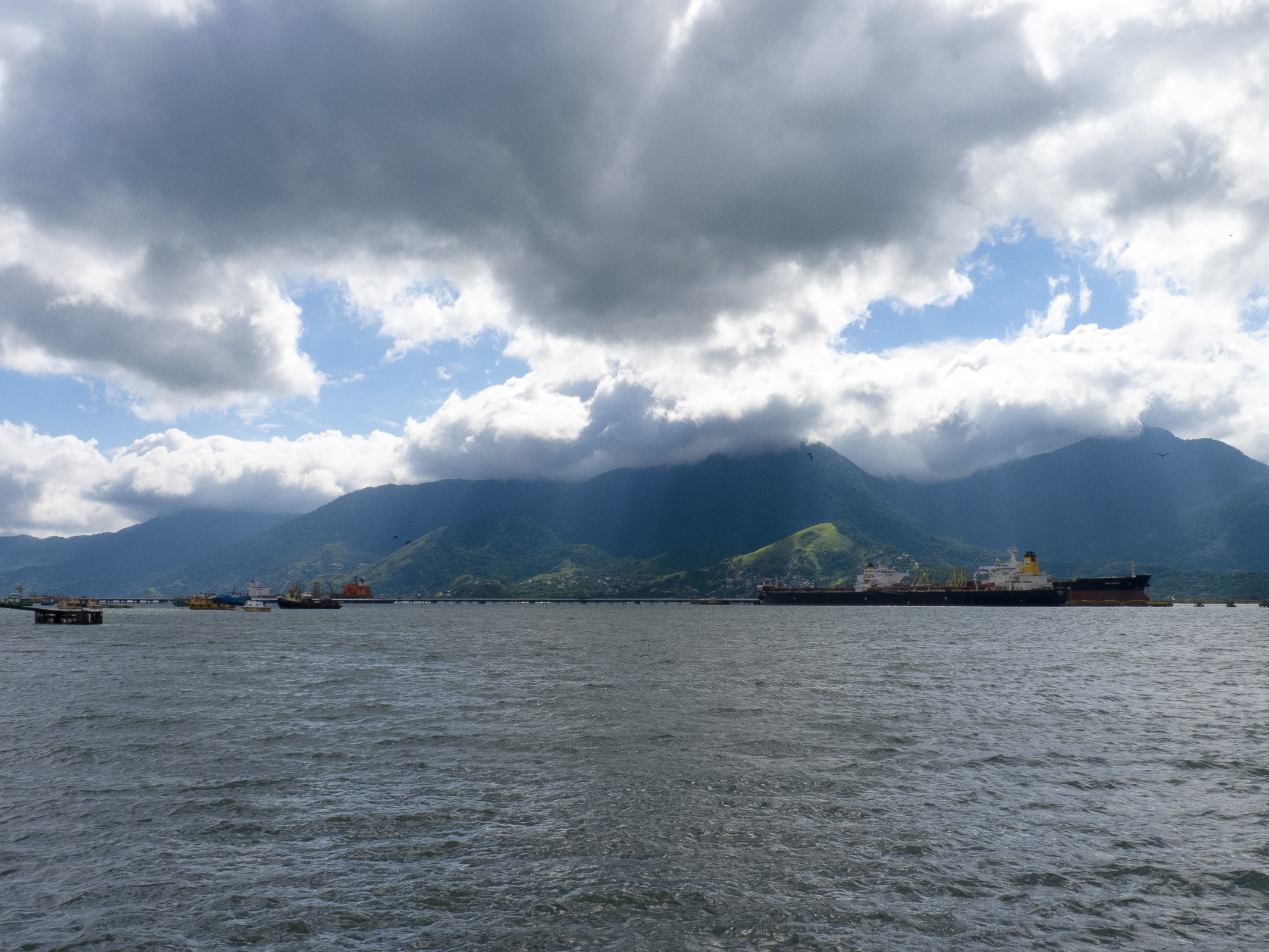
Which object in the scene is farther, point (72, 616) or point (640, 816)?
point (72, 616)

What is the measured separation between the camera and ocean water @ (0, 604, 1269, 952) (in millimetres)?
15555

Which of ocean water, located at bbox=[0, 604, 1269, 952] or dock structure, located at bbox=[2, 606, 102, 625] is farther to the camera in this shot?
dock structure, located at bbox=[2, 606, 102, 625]

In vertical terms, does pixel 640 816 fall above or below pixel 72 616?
above

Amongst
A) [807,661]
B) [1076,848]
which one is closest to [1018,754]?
[1076,848]

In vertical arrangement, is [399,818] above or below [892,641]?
above

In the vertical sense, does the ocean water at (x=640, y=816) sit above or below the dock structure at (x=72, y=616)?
above

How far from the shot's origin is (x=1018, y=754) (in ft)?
102

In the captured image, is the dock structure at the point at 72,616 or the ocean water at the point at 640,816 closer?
the ocean water at the point at 640,816

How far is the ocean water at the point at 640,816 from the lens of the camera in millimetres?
15555

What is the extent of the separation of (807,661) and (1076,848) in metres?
53.9

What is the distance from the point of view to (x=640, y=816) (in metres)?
23.0

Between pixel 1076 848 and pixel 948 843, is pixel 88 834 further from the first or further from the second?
pixel 1076 848

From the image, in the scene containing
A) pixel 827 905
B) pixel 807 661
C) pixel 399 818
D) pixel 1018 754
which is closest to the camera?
pixel 827 905

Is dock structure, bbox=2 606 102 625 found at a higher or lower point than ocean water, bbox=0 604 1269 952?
lower
